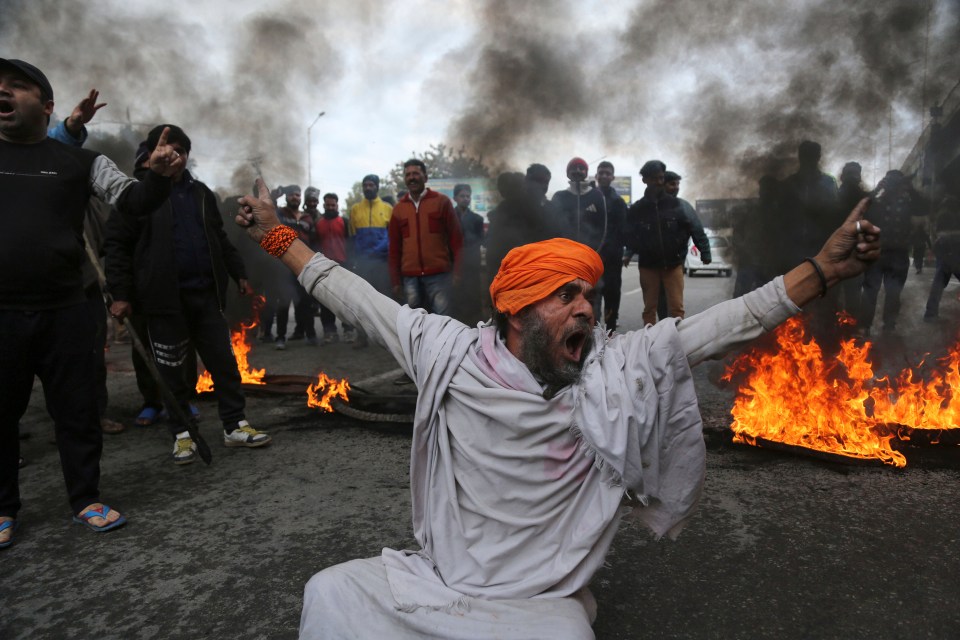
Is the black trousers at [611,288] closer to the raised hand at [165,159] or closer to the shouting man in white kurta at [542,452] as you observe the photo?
the raised hand at [165,159]

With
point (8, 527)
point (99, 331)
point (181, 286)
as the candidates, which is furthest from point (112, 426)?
point (8, 527)

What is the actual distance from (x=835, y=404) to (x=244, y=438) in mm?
3867

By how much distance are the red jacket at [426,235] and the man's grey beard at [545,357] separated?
4871 mm

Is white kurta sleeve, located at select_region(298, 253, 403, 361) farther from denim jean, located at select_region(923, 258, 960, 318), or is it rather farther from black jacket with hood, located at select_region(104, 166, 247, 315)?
denim jean, located at select_region(923, 258, 960, 318)

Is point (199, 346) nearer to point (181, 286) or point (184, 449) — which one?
point (181, 286)

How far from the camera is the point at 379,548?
10.5 ft

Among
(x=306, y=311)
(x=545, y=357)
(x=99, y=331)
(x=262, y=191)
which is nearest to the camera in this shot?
(x=545, y=357)

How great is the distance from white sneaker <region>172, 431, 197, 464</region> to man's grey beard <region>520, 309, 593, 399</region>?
124 inches

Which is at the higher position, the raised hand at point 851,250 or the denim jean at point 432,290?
the raised hand at point 851,250

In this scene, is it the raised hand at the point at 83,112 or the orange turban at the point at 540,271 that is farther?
A: the raised hand at the point at 83,112

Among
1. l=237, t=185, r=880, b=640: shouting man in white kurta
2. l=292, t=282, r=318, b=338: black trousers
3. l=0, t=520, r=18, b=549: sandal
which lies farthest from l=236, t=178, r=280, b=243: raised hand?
l=292, t=282, r=318, b=338: black trousers

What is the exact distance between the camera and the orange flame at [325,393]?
580 cm

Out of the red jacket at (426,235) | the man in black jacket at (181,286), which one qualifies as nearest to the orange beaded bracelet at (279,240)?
the man in black jacket at (181,286)

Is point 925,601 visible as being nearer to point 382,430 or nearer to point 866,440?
point 866,440
